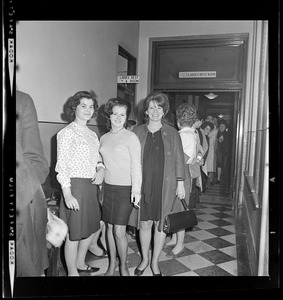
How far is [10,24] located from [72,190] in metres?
0.77

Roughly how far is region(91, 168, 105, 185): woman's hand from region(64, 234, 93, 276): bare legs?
0.28 meters

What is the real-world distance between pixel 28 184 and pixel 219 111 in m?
0.97

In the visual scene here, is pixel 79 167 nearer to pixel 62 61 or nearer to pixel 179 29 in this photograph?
pixel 62 61

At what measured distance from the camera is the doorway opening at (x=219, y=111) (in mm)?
1328

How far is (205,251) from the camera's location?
4.65 feet

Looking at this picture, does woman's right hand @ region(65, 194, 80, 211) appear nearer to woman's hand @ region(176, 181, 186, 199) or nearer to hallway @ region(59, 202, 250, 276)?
hallway @ region(59, 202, 250, 276)

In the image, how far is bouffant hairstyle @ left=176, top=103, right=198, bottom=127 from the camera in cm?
132

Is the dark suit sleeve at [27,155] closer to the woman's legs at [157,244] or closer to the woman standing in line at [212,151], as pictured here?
the woman's legs at [157,244]

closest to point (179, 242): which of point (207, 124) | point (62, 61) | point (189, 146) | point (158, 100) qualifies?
point (189, 146)

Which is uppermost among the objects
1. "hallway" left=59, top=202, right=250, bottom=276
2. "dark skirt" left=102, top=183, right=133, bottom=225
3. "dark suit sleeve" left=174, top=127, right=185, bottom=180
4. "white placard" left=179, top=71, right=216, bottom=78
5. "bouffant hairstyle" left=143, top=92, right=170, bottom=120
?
"white placard" left=179, top=71, right=216, bottom=78

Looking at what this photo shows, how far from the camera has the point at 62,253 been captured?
1.32 metres

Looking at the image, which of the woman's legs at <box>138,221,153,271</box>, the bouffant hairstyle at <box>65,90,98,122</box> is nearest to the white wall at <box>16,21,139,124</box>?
the bouffant hairstyle at <box>65,90,98,122</box>
